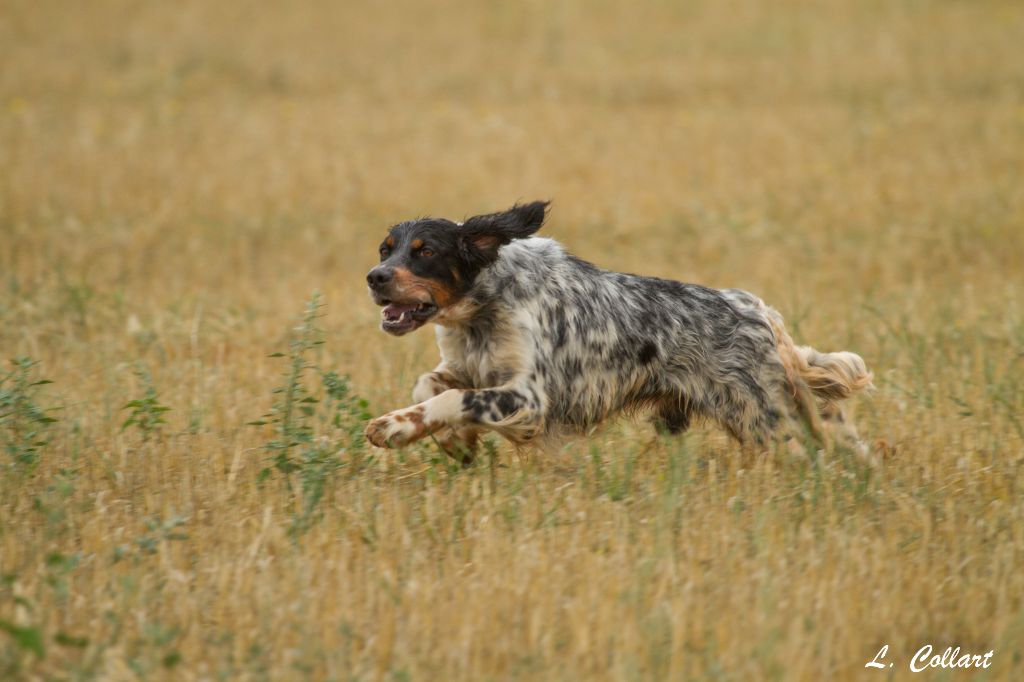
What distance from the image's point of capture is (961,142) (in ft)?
45.9

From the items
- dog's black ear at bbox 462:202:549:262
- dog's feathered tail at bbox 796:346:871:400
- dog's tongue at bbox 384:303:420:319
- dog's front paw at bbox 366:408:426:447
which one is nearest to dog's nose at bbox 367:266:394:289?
dog's tongue at bbox 384:303:420:319

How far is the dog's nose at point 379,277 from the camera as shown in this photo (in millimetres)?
5027

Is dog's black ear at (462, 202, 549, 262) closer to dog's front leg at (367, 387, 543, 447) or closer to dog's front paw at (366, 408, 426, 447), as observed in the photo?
dog's front leg at (367, 387, 543, 447)

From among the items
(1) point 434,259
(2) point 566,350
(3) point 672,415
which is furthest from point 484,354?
(3) point 672,415

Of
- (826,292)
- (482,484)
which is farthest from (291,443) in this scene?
(826,292)

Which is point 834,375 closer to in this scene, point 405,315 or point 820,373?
point 820,373

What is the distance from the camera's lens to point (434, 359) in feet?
24.2

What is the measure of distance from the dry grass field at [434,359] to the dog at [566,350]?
246 mm

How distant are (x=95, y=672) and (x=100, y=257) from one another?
737 cm

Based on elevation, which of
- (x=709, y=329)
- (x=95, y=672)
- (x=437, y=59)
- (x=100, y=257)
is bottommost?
(x=95, y=672)

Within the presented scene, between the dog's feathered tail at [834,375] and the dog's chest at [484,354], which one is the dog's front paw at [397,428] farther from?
the dog's feathered tail at [834,375]

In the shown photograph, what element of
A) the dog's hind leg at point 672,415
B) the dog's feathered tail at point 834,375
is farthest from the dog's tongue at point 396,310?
the dog's feathered tail at point 834,375

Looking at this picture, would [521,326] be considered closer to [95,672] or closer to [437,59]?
[95,672]

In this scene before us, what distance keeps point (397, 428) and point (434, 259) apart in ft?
2.46
